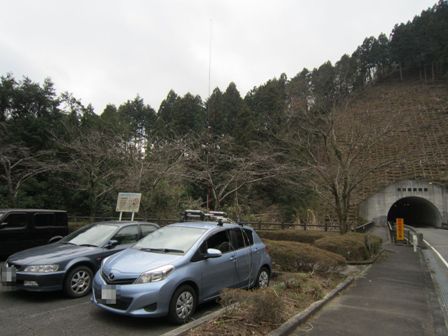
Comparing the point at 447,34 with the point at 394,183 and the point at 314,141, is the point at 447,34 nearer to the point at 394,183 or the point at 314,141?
the point at 394,183

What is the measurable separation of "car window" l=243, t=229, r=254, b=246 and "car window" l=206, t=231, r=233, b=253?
0.58 metres

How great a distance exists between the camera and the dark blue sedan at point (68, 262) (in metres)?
6.09

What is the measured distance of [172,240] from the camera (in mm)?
6242

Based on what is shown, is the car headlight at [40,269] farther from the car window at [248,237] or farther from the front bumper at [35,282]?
the car window at [248,237]

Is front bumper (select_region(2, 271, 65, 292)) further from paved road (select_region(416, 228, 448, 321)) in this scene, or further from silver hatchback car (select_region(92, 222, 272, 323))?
paved road (select_region(416, 228, 448, 321))

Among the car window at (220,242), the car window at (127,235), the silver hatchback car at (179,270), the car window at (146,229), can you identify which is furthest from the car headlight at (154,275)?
the car window at (146,229)

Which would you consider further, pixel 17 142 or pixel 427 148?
pixel 427 148

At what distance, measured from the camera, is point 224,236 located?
259 inches

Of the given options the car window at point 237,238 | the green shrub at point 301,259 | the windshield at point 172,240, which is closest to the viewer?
the windshield at point 172,240

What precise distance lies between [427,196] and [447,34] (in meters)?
44.3

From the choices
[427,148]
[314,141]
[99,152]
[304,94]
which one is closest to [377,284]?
[314,141]

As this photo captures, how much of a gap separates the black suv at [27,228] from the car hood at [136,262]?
4714 mm

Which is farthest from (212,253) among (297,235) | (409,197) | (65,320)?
(409,197)

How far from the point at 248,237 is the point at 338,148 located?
11.1 metres
